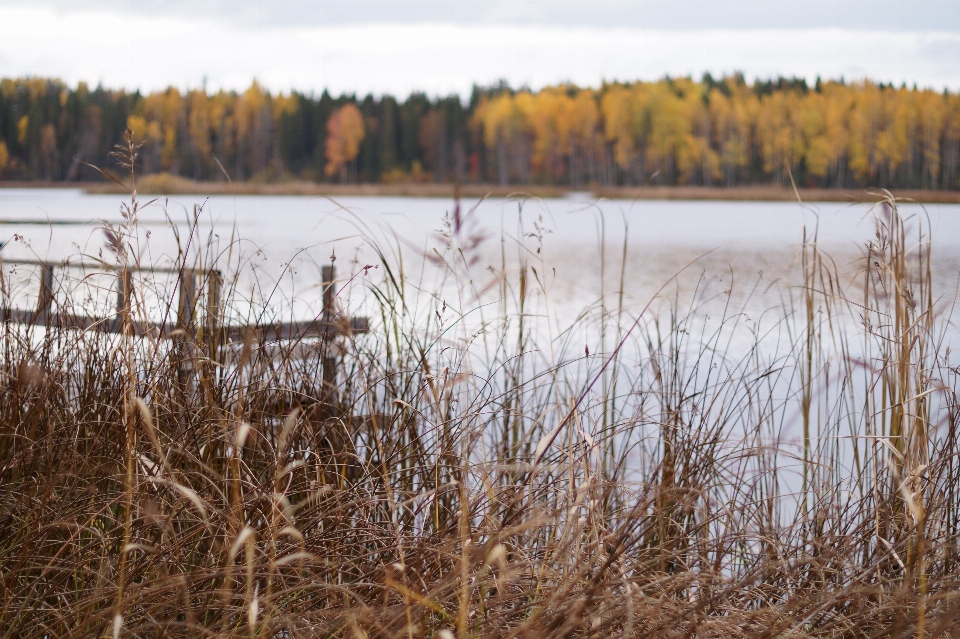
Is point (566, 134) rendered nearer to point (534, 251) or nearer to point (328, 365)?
point (534, 251)

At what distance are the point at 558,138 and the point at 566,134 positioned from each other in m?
0.70

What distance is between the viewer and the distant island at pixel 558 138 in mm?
42969

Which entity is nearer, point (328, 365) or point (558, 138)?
point (328, 365)

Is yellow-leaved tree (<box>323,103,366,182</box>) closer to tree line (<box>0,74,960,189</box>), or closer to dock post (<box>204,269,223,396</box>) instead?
tree line (<box>0,74,960,189</box>)

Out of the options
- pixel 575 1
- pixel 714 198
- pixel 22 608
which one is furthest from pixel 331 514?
pixel 714 198

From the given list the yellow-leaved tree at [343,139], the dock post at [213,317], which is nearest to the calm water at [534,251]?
the dock post at [213,317]

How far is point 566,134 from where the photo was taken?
51250mm

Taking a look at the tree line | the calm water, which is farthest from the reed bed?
the tree line

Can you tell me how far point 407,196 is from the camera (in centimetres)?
4362

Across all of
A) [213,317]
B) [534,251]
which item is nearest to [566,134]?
[534,251]

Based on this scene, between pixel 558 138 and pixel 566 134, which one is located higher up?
pixel 566 134

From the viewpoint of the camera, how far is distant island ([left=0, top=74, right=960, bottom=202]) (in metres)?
43.0

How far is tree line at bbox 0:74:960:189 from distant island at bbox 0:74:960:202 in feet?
0.27

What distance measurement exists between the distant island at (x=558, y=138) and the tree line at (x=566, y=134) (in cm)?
8
